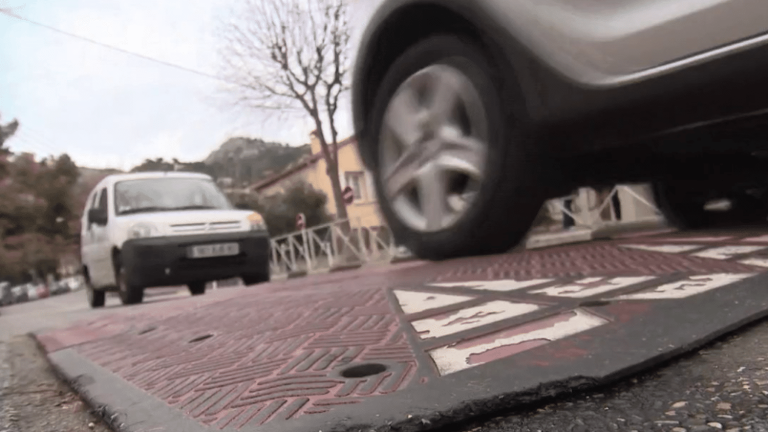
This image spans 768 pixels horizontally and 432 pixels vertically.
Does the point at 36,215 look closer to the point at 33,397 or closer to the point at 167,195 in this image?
the point at 167,195

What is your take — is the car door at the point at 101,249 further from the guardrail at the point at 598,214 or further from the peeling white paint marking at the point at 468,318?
the guardrail at the point at 598,214

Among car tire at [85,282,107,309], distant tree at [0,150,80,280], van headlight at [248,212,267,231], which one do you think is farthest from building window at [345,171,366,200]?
car tire at [85,282,107,309]

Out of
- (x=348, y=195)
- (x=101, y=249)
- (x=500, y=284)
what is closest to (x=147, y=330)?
(x=500, y=284)

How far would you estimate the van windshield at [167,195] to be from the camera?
3879mm

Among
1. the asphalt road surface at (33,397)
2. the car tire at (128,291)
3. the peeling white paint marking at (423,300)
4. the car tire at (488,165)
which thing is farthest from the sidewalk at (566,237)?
the peeling white paint marking at (423,300)

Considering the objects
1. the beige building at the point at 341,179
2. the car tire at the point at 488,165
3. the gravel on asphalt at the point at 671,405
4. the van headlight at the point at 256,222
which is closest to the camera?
the gravel on asphalt at the point at 671,405

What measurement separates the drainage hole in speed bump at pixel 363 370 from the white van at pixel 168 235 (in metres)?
2.43

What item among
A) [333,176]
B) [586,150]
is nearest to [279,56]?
[333,176]

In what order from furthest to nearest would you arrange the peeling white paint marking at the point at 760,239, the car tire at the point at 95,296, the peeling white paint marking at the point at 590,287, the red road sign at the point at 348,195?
1. the car tire at the point at 95,296
2. the red road sign at the point at 348,195
3. the peeling white paint marking at the point at 760,239
4. the peeling white paint marking at the point at 590,287

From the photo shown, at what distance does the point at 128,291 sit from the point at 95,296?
1350mm

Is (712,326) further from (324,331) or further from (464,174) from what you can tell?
(464,174)

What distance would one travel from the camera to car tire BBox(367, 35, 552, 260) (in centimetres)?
245

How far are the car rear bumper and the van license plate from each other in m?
0.02

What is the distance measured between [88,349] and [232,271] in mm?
1239
